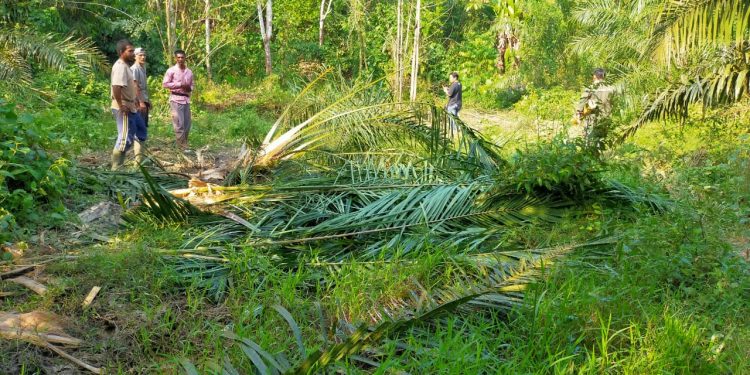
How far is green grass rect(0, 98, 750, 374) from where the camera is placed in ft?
11.1

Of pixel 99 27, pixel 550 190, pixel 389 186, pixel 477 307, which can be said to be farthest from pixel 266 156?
pixel 99 27

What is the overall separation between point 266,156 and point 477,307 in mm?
3603

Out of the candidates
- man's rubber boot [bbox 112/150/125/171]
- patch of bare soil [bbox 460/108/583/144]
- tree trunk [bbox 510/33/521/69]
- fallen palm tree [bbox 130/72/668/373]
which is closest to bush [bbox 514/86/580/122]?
patch of bare soil [bbox 460/108/583/144]

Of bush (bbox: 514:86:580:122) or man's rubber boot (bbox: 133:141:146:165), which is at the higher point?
man's rubber boot (bbox: 133:141:146:165)

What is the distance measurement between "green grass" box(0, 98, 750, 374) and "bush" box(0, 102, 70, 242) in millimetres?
652

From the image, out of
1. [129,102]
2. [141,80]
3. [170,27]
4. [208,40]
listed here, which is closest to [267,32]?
[208,40]

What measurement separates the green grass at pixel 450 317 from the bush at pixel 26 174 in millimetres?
652

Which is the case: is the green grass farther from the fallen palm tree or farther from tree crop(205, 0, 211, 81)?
tree crop(205, 0, 211, 81)

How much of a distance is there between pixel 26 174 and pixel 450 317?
3.45 metres

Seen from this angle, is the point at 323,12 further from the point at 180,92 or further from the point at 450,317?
the point at 450,317

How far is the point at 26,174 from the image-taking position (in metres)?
5.45

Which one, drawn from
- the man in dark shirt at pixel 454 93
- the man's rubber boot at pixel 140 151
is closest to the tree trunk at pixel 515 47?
the man in dark shirt at pixel 454 93

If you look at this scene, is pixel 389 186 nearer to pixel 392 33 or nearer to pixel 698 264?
pixel 698 264

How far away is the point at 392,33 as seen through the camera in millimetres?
20281
